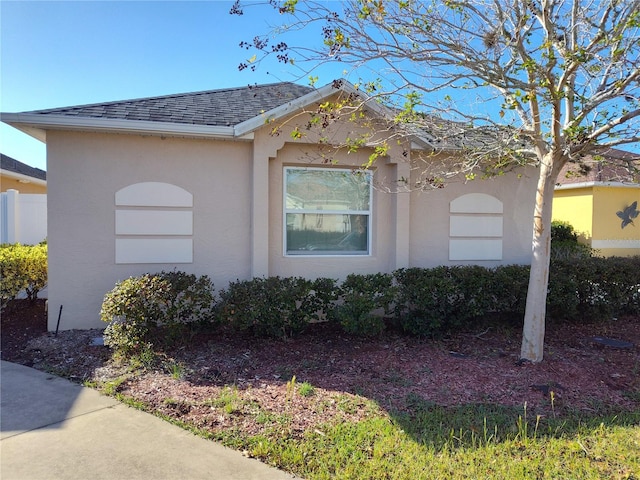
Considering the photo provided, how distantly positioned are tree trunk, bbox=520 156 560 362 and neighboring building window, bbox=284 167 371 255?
3.01m

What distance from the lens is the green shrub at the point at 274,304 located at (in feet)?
19.9

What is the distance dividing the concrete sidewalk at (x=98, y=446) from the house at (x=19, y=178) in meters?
12.7

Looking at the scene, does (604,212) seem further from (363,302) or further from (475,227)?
(363,302)

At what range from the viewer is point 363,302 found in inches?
243

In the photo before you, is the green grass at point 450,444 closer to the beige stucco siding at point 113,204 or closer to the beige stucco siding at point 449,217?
the beige stucco siding at point 113,204

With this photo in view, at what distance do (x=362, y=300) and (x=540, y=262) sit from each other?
2370mm

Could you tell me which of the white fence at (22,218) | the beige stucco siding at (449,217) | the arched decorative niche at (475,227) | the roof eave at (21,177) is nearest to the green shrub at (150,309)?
the beige stucco siding at (449,217)

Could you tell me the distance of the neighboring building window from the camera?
7543mm

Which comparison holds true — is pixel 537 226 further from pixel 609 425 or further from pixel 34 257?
pixel 34 257

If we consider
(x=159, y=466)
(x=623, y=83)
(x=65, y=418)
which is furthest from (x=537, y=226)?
(x=65, y=418)

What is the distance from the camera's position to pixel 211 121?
23.3ft

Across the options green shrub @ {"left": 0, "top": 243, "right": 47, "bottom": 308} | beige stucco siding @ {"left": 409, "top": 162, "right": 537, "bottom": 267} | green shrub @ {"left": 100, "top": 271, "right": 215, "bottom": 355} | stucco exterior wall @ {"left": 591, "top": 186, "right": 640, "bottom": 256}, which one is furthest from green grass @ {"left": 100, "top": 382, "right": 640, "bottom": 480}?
stucco exterior wall @ {"left": 591, "top": 186, "right": 640, "bottom": 256}

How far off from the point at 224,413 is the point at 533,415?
9.77 ft

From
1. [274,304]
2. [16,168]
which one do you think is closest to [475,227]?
[274,304]
